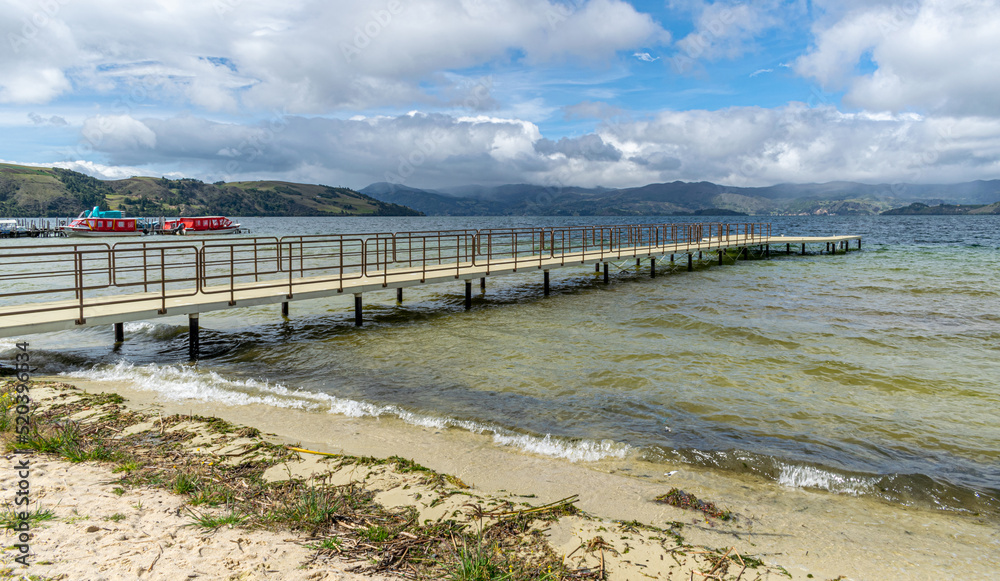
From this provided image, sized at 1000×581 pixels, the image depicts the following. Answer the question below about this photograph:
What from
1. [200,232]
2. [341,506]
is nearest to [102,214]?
[200,232]

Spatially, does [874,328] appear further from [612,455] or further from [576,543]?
[576,543]

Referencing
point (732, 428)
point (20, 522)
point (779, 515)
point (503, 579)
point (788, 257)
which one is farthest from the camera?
point (788, 257)

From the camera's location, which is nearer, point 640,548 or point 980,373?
point 640,548

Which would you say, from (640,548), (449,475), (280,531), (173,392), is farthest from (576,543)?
(173,392)

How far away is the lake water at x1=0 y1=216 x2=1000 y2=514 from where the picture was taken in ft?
22.7

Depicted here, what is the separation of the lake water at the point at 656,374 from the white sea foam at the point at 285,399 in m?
0.04

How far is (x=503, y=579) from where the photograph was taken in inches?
135

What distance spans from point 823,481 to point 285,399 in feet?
25.2

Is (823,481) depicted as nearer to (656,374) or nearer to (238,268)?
(656,374)

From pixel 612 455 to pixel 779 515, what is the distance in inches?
79.3

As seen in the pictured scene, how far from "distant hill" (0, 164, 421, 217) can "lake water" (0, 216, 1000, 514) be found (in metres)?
153

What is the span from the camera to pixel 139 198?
155 metres

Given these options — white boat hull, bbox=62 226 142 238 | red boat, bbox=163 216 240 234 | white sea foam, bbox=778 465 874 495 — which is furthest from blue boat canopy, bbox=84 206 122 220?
white sea foam, bbox=778 465 874 495

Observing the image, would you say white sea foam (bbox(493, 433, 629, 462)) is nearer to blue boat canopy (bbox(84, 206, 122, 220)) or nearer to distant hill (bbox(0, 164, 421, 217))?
blue boat canopy (bbox(84, 206, 122, 220))
